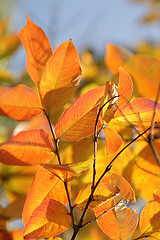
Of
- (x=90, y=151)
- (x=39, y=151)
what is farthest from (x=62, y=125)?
(x=90, y=151)

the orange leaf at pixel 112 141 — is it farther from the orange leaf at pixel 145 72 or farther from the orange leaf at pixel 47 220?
the orange leaf at pixel 145 72

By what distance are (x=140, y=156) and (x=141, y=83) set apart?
0.46ft

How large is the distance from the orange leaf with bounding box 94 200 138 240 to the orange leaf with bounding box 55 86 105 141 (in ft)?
0.35

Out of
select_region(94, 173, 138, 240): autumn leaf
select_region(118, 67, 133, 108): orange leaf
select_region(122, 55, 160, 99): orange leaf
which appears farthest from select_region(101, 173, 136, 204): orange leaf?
select_region(122, 55, 160, 99): orange leaf

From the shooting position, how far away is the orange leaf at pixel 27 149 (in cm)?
33

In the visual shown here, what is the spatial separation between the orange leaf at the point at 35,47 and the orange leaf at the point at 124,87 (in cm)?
10

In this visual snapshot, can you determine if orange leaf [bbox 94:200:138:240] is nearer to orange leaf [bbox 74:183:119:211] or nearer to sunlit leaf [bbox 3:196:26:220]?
orange leaf [bbox 74:183:119:211]

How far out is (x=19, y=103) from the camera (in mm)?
364

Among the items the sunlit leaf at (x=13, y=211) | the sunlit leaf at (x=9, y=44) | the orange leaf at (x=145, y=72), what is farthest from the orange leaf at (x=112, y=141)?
the sunlit leaf at (x=9, y=44)

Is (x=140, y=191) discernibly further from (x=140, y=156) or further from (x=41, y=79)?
(x=41, y=79)

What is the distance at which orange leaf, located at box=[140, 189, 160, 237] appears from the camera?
0.37 m

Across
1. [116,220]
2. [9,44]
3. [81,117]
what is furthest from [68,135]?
[9,44]

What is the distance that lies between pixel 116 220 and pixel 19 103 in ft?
0.66

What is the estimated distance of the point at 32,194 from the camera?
0.39m
